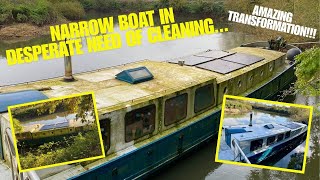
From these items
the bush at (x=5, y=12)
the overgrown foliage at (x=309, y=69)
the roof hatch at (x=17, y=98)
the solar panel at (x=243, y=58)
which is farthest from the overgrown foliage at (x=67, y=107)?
the bush at (x=5, y=12)

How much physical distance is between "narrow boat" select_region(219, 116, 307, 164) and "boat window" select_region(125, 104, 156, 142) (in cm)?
258

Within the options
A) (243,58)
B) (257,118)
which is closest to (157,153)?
(257,118)

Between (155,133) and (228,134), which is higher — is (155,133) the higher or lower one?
the lower one

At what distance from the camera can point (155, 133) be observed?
349 inches

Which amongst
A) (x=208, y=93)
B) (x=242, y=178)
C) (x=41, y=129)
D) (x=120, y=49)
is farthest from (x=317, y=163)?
(x=120, y=49)

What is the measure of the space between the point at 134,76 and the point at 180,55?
14.3 metres

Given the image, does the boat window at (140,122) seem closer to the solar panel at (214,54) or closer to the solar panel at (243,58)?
the solar panel at (214,54)

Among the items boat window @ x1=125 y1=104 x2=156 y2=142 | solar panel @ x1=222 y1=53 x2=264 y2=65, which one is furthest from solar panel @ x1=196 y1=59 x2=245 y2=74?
boat window @ x1=125 y1=104 x2=156 y2=142

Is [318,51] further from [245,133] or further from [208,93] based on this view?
[208,93]

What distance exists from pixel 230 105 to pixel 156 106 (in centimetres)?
283

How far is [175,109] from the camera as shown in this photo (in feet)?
30.6

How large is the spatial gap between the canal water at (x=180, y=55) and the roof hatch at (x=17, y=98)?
3742mm

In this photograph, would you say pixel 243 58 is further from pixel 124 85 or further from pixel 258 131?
pixel 258 131

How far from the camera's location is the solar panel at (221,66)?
37.8 ft
